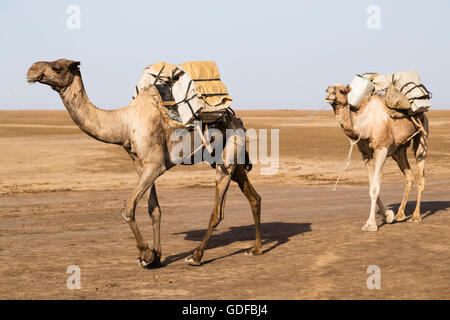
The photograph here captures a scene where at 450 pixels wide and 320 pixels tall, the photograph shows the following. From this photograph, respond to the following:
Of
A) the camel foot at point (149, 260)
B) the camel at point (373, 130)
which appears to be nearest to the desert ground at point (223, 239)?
the camel foot at point (149, 260)

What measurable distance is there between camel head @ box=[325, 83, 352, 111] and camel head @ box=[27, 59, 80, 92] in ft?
15.4

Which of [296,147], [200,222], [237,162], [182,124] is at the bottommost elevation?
[296,147]

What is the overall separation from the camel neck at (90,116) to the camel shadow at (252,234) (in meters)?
2.48

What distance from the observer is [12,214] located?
46.5 feet

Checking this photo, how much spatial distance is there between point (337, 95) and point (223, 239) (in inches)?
132

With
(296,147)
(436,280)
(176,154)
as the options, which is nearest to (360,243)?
(436,280)

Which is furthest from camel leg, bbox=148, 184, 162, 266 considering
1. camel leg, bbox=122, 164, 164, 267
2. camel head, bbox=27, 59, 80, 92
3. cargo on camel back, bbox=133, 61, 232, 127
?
camel head, bbox=27, 59, 80, 92

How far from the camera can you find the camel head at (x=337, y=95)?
11.0 m

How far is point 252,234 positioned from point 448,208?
539 centimetres

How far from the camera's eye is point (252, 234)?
470 inches

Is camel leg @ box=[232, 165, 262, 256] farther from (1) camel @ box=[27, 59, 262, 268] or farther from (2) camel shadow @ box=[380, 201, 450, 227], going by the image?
(2) camel shadow @ box=[380, 201, 450, 227]

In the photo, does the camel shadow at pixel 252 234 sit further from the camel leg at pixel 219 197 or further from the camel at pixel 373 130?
the camel at pixel 373 130

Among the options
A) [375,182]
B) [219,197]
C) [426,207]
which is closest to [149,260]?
[219,197]
